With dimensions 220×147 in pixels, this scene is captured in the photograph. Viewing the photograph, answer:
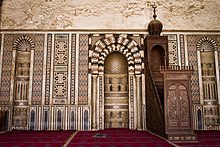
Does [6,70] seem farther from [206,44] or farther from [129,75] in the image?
[206,44]

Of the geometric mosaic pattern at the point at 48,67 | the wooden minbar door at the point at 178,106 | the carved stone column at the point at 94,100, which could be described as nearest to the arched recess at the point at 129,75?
the carved stone column at the point at 94,100

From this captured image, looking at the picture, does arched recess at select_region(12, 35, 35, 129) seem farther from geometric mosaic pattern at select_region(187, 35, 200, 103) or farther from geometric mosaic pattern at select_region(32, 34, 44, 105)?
geometric mosaic pattern at select_region(187, 35, 200, 103)

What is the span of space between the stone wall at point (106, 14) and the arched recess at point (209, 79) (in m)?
0.66

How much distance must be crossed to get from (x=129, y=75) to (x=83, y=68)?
1561 mm

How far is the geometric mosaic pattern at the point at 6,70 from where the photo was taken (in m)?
7.38

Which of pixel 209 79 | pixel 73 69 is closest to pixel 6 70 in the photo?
pixel 73 69

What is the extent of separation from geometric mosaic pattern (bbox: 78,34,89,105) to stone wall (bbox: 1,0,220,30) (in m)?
0.49

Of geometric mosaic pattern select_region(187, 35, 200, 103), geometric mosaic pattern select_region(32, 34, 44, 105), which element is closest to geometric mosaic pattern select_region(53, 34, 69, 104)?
geometric mosaic pattern select_region(32, 34, 44, 105)

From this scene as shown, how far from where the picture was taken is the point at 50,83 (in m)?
7.51

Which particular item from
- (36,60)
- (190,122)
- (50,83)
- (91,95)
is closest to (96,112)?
(91,95)

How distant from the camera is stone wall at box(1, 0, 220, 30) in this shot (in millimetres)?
7844

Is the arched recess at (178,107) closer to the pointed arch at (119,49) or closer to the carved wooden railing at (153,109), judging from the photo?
the carved wooden railing at (153,109)

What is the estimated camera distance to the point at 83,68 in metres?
7.62

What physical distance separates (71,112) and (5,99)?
2.16m
